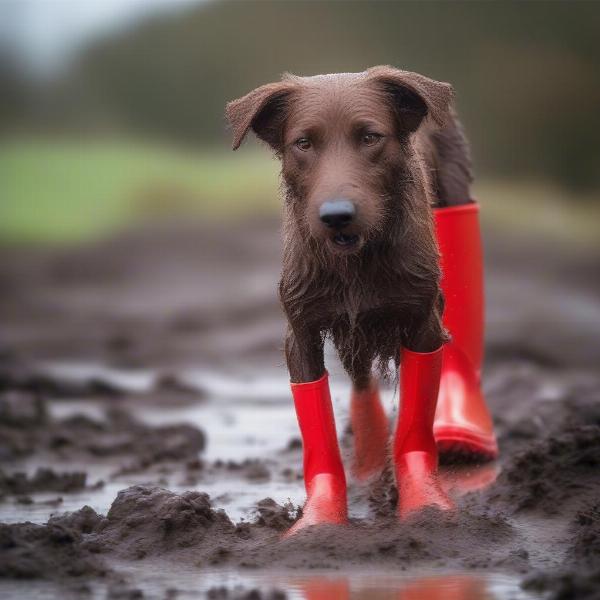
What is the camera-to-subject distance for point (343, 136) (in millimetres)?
4738

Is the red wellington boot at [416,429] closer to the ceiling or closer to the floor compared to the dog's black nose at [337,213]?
closer to the floor

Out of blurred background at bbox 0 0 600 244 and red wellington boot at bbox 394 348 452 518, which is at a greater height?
blurred background at bbox 0 0 600 244

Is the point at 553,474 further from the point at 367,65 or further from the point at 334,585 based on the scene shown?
the point at 367,65

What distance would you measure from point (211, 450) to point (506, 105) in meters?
8.37

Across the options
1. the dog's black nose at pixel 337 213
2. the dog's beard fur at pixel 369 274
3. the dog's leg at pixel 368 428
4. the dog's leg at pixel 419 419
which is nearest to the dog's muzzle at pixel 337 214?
the dog's black nose at pixel 337 213

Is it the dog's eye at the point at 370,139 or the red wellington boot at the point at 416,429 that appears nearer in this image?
the dog's eye at the point at 370,139

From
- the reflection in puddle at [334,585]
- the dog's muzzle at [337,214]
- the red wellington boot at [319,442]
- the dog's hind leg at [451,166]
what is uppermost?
the dog's hind leg at [451,166]

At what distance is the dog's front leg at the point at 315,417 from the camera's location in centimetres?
516

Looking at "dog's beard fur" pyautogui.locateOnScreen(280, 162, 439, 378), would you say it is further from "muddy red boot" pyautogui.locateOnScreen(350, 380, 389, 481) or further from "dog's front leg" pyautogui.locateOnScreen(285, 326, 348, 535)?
"muddy red boot" pyautogui.locateOnScreen(350, 380, 389, 481)

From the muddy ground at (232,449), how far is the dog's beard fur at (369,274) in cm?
77

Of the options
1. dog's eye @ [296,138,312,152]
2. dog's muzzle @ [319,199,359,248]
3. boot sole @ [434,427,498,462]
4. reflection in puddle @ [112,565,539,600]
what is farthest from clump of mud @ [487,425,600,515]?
dog's eye @ [296,138,312,152]

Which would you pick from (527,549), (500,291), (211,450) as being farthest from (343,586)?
(500,291)

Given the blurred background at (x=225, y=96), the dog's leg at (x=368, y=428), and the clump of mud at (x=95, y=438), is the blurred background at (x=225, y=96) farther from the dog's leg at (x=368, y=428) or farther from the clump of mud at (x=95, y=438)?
the dog's leg at (x=368, y=428)

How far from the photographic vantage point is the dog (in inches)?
185
